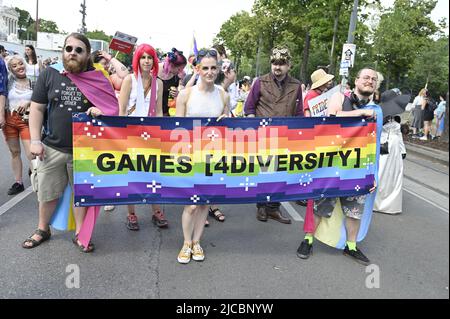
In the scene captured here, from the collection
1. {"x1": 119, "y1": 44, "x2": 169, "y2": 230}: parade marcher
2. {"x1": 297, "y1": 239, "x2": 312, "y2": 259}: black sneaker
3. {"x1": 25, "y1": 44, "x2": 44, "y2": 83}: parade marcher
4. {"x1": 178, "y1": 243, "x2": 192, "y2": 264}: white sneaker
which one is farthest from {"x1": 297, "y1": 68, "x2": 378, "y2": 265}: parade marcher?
{"x1": 25, "y1": 44, "x2": 44, "y2": 83}: parade marcher

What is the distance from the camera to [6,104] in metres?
5.09

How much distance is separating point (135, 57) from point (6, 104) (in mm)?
2223

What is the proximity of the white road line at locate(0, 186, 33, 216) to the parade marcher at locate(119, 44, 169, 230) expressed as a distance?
2.06 m

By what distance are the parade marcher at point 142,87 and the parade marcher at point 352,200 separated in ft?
5.83

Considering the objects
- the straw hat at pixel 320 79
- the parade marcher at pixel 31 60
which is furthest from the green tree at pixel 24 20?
the straw hat at pixel 320 79

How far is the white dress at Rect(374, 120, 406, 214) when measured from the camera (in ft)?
18.0

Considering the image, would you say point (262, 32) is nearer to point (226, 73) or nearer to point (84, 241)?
point (226, 73)

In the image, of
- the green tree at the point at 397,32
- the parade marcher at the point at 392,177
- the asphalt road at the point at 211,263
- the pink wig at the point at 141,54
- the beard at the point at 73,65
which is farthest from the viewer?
the green tree at the point at 397,32

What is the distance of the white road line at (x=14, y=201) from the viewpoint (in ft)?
15.7

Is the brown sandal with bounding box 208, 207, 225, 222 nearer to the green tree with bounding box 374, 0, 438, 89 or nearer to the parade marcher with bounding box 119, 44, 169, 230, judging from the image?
the parade marcher with bounding box 119, 44, 169, 230

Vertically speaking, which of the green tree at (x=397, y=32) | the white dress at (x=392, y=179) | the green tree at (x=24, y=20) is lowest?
the white dress at (x=392, y=179)

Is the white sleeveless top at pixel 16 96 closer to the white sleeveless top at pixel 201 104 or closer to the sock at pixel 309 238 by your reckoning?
the white sleeveless top at pixel 201 104
